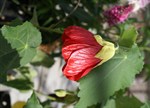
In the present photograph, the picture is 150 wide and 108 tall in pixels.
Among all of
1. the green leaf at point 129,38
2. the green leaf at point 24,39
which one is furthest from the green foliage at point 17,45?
the green leaf at point 129,38

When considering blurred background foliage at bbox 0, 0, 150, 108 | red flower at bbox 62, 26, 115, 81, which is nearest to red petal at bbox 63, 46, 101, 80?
red flower at bbox 62, 26, 115, 81

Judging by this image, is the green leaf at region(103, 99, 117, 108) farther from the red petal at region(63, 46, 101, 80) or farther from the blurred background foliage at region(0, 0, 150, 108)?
the blurred background foliage at region(0, 0, 150, 108)

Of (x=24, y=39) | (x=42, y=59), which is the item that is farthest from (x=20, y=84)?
(x=24, y=39)

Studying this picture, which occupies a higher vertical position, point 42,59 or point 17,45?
point 17,45

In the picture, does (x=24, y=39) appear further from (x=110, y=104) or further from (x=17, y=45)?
(x=110, y=104)

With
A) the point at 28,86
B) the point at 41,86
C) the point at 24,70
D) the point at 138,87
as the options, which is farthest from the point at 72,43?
the point at 138,87
